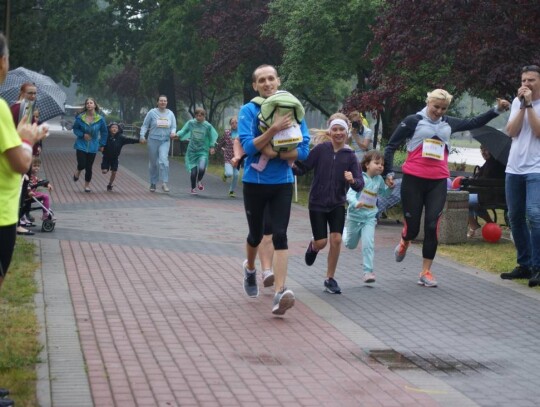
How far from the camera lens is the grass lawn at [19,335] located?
21.3 feet

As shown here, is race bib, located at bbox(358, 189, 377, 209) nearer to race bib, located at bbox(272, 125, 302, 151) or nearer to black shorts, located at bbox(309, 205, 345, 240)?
black shorts, located at bbox(309, 205, 345, 240)

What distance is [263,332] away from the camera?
846cm

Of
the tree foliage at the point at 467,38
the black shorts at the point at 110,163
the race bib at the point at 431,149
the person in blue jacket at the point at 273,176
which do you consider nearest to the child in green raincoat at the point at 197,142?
the black shorts at the point at 110,163

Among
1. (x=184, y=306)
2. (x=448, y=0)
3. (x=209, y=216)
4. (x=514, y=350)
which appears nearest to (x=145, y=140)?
(x=209, y=216)

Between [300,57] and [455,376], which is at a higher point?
[300,57]

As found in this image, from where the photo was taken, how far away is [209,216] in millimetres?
18125

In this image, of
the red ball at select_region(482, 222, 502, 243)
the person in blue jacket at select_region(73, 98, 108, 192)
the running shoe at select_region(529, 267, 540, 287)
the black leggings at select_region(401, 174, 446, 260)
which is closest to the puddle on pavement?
the black leggings at select_region(401, 174, 446, 260)

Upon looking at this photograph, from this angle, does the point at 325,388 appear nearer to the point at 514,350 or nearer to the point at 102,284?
the point at 514,350

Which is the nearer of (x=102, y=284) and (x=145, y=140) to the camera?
(x=102, y=284)

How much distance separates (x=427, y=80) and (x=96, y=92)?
63.2 meters

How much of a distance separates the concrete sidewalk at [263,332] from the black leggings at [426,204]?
1.52 ft

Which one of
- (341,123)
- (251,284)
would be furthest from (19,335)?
(341,123)

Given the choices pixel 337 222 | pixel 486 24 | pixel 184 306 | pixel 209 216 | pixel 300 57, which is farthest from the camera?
pixel 300 57

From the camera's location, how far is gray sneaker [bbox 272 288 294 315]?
8.86m
